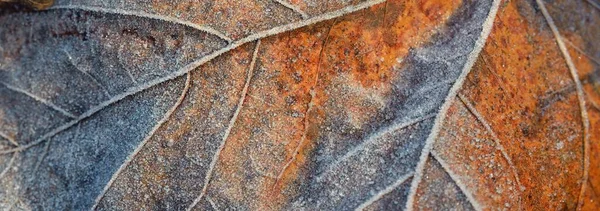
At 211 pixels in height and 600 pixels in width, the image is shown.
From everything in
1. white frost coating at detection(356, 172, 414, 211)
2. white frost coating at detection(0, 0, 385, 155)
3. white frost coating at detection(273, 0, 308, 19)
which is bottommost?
white frost coating at detection(356, 172, 414, 211)

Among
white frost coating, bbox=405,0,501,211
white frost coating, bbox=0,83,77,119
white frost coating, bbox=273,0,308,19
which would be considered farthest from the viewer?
white frost coating, bbox=0,83,77,119

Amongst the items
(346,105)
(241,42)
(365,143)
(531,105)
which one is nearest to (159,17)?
(241,42)

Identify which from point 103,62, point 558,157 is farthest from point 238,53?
point 558,157

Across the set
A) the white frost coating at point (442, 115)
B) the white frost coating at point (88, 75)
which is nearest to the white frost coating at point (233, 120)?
the white frost coating at point (88, 75)

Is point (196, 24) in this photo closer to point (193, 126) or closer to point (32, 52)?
point (193, 126)

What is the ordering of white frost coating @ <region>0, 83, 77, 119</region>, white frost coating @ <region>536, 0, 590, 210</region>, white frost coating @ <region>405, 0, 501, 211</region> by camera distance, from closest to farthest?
white frost coating @ <region>405, 0, 501, 211</region>, white frost coating @ <region>536, 0, 590, 210</region>, white frost coating @ <region>0, 83, 77, 119</region>

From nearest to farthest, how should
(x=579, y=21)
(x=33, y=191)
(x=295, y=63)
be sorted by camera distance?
(x=295, y=63)
(x=579, y=21)
(x=33, y=191)

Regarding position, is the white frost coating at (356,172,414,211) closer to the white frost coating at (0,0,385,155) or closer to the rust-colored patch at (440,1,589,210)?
the rust-colored patch at (440,1,589,210)

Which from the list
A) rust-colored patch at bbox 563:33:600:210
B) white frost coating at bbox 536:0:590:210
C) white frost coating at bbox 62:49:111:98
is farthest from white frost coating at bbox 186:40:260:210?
rust-colored patch at bbox 563:33:600:210

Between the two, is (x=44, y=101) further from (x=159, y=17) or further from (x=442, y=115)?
(x=442, y=115)
